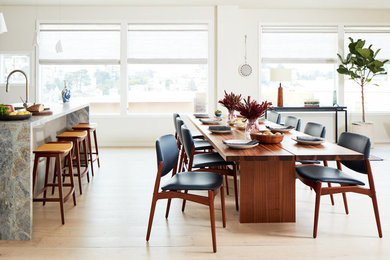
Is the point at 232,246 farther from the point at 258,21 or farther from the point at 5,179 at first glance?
the point at 258,21

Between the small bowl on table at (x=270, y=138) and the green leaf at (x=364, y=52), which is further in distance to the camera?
the green leaf at (x=364, y=52)

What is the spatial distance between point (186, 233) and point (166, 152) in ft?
2.13

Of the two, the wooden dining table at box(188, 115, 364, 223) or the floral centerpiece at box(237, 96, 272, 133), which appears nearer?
the wooden dining table at box(188, 115, 364, 223)

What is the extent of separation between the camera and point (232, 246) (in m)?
2.68

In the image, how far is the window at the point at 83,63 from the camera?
24.9 ft

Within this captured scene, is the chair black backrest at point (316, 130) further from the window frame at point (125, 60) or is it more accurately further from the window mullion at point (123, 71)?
the window mullion at point (123, 71)

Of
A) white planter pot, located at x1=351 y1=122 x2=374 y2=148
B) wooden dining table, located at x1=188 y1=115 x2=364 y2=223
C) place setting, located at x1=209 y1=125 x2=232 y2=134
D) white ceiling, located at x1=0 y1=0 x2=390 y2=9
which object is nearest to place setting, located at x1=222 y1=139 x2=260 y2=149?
wooden dining table, located at x1=188 y1=115 x2=364 y2=223

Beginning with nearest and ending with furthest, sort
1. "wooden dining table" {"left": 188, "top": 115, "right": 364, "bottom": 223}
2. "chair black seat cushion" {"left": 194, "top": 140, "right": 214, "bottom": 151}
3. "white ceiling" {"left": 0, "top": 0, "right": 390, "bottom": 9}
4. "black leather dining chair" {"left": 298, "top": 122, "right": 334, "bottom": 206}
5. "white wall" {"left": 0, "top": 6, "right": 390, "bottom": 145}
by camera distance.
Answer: "wooden dining table" {"left": 188, "top": 115, "right": 364, "bottom": 223} < "black leather dining chair" {"left": 298, "top": 122, "right": 334, "bottom": 206} < "chair black seat cushion" {"left": 194, "top": 140, "right": 214, "bottom": 151} < "white ceiling" {"left": 0, "top": 0, "right": 390, "bottom": 9} < "white wall" {"left": 0, "top": 6, "right": 390, "bottom": 145}

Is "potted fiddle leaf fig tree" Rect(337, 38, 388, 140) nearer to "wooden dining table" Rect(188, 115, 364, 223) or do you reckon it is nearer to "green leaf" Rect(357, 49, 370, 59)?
"green leaf" Rect(357, 49, 370, 59)

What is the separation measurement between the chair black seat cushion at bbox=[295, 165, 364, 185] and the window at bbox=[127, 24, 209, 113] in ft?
15.9

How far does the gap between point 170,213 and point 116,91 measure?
486 cm

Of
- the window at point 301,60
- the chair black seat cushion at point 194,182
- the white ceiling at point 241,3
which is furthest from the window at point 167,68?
the chair black seat cushion at point 194,182

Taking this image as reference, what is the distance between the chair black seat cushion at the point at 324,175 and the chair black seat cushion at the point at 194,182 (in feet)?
2.34

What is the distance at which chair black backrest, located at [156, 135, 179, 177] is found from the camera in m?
2.74
